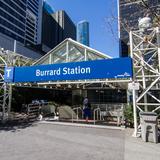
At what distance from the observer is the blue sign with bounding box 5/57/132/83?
8.99 m

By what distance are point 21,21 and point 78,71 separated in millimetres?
78539

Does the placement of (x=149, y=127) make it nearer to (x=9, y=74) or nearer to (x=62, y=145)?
(x=62, y=145)

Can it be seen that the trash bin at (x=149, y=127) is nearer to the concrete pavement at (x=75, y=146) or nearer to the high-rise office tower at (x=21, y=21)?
the concrete pavement at (x=75, y=146)

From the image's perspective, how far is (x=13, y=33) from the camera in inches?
2899

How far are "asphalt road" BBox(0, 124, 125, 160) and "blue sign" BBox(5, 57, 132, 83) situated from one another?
276cm

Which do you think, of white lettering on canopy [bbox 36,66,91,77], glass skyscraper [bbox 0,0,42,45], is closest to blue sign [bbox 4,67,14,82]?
white lettering on canopy [bbox 36,66,91,77]

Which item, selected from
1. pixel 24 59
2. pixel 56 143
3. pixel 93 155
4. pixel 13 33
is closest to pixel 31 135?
pixel 56 143

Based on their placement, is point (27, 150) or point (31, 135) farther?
point (31, 135)

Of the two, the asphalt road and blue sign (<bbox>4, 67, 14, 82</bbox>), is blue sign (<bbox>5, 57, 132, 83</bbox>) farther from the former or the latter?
the asphalt road

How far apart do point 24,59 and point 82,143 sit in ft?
32.6

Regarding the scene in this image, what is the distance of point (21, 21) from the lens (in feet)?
266

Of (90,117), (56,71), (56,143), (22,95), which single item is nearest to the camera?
(56,143)

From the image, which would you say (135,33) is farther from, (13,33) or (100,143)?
(13,33)

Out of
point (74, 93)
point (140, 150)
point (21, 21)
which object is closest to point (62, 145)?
point (140, 150)
